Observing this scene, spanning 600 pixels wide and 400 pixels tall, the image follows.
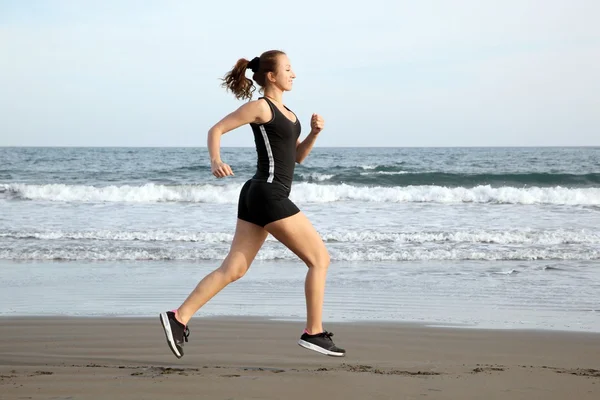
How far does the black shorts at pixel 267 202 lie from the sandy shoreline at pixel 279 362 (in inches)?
34.6

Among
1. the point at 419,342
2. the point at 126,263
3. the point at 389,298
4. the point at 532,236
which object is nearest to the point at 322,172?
the point at 532,236

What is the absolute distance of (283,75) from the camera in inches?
160

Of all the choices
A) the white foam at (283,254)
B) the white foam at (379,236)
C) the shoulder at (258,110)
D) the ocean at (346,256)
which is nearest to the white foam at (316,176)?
the ocean at (346,256)

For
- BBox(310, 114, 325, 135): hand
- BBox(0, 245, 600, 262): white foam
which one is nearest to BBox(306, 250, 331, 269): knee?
BBox(310, 114, 325, 135): hand

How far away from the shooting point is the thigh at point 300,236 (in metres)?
3.91

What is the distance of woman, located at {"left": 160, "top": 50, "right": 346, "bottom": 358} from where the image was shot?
3904mm

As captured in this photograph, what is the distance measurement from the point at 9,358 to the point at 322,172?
2675cm

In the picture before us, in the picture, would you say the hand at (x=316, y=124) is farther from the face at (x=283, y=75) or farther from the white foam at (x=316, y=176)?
the white foam at (x=316, y=176)

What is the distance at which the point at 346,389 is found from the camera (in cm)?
370

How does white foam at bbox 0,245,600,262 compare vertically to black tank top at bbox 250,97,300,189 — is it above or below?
below

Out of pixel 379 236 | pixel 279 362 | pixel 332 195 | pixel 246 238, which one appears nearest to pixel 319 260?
pixel 246 238

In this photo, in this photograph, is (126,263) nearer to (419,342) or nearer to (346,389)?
(419,342)

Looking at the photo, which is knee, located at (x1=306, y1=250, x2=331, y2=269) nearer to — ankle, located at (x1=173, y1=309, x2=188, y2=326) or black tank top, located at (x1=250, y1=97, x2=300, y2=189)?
black tank top, located at (x1=250, y1=97, x2=300, y2=189)

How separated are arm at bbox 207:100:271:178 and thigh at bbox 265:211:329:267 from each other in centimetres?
50
